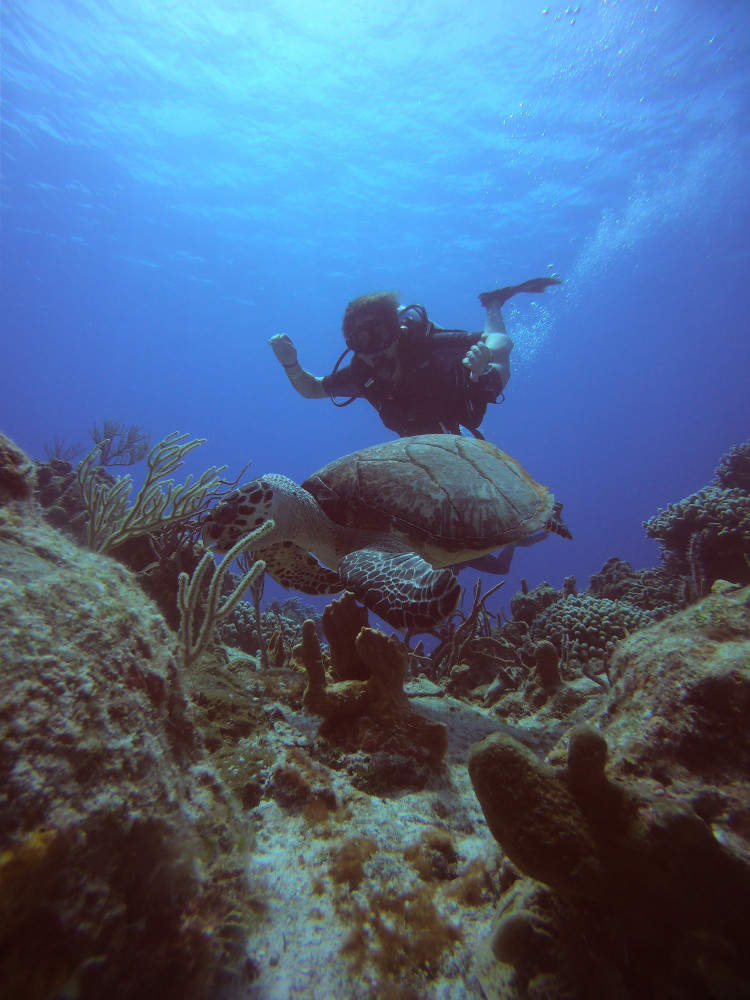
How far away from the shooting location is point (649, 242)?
148 feet

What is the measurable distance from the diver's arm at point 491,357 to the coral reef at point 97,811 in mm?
6176

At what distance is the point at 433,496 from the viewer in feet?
14.6

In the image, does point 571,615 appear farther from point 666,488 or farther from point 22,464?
point 666,488

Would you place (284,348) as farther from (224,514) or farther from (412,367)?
(224,514)

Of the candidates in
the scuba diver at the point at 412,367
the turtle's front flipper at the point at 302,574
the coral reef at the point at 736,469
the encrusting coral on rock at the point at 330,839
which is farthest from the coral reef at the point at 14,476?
the coral reef at the point at 736,469

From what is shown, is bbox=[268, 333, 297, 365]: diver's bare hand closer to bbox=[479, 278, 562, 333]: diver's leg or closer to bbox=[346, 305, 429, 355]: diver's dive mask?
bbox=[346, 305, 429, 355]: diver's dive mask

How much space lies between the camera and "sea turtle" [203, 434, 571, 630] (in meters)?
4.26

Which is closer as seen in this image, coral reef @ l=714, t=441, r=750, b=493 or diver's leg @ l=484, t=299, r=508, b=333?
coral reef @ l=714, t=441, r=750, b=493

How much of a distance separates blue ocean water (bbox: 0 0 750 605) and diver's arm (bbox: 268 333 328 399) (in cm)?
3169

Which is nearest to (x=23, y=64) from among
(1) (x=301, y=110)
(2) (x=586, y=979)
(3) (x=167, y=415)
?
(1) (x=301, y=110)

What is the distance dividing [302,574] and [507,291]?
10778 millimetres

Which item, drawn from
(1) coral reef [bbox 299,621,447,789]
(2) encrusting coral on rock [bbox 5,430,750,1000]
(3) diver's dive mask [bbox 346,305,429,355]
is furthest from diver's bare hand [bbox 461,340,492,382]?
(2) encrusting coral on rock [bbox 5,430,750,1000]

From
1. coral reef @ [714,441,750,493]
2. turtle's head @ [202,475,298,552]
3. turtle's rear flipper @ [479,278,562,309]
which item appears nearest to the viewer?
turtle's head @ [202,475,298,552]

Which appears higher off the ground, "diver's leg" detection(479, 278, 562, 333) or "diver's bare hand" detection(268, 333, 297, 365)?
"diver's leg" detection(479, 278, 562, 333)
